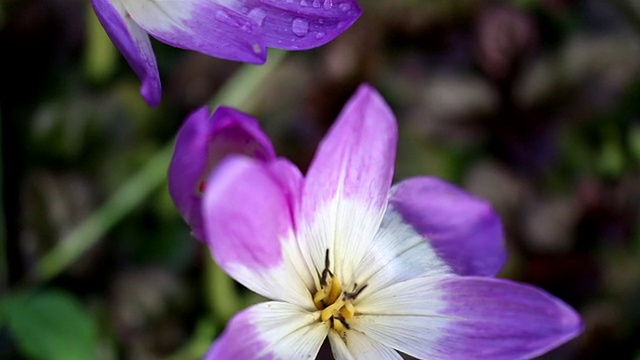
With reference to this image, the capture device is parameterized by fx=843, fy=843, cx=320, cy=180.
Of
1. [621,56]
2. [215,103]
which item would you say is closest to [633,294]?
[621,56]

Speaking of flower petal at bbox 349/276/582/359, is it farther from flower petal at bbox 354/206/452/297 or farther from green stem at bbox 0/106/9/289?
green stem at bbox 0/106/9/289

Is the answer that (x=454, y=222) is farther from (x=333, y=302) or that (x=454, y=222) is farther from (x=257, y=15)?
(x=257, y=15)

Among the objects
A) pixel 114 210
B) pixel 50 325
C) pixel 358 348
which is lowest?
pixel 50 325

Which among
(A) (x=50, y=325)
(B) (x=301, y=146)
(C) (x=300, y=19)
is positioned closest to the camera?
(C) (x=300, y=19)

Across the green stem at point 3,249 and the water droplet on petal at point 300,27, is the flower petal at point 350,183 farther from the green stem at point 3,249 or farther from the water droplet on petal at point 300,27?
the green stem at point 3,249

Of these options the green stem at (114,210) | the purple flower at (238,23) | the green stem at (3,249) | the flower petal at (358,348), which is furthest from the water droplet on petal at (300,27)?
Result: the green stem at (3,249)

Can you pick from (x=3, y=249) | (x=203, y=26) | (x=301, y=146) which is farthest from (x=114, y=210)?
(x=203, y=26)

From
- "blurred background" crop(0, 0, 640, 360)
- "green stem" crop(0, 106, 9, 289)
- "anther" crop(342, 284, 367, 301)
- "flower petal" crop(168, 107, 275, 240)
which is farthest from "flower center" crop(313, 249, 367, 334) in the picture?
"green stem" crop(0, 106, 9, 289)

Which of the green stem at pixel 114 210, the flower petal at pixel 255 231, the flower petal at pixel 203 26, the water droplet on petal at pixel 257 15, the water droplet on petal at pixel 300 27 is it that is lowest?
the green stem at pixel 114 210
